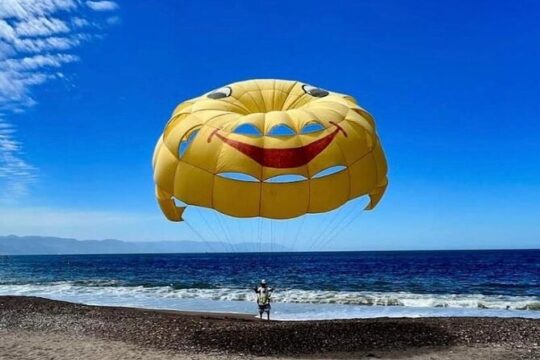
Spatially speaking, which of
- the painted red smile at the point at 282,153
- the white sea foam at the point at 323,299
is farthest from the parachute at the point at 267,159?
the white sea foam at the point at 323,299

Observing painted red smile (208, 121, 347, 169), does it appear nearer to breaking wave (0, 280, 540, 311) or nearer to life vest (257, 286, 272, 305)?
life vest (257, 286, 272, 305)

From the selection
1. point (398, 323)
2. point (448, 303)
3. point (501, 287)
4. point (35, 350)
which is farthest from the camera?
point (501, 287)

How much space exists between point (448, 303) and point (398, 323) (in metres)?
10.6

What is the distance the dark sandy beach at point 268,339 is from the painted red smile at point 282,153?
176 inches

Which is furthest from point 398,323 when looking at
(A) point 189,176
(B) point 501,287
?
(B) point 501,287

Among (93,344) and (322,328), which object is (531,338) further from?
(93,344)

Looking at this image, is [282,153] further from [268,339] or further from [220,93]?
[268,339]

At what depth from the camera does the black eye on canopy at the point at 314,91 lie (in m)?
11.4

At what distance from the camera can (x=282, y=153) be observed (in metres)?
9.50

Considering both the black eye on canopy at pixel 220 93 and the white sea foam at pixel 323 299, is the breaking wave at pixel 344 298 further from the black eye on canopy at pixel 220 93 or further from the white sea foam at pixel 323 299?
the black eye on canopy at pixel 220 93

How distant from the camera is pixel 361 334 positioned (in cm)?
1223

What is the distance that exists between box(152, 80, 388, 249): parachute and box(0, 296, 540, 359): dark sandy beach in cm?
356

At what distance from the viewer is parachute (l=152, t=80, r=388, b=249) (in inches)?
373

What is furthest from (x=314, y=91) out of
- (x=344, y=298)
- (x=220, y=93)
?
(x=344, y=298)
